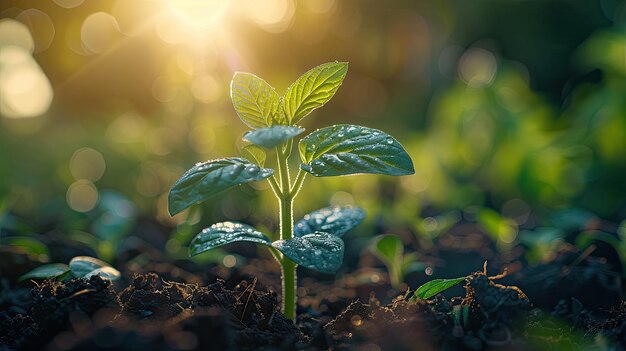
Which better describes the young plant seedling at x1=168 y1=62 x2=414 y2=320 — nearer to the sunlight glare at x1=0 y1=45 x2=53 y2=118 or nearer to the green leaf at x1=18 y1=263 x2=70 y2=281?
the green leaf at x1=18 y1=263 x2=70 y2=281

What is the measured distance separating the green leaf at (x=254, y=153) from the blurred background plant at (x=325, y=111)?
62 cm

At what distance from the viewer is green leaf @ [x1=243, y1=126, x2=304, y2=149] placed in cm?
106

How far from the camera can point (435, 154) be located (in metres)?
3.00

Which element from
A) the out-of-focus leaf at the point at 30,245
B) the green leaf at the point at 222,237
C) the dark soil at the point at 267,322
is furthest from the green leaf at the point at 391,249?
the out-of-focus leaf at the point at 30,245

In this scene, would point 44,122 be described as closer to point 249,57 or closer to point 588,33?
point 249,57

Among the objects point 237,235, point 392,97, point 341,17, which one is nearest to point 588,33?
point 392,97

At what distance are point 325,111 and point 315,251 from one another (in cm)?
390

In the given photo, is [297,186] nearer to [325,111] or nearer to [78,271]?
[78,271]

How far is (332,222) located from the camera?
1.40 meters

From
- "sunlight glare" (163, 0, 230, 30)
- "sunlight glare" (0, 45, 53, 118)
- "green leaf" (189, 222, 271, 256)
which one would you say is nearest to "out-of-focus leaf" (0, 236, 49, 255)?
"green leaf" (189, 222, 271, 256)

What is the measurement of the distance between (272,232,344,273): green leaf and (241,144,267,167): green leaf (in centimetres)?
21

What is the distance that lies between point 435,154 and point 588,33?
2.90 m

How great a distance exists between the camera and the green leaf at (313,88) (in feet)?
4.12

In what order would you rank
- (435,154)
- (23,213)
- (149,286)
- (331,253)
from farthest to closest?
1. (435,154)
2. (23,213)
3. (149,286)
4. (331,253)
